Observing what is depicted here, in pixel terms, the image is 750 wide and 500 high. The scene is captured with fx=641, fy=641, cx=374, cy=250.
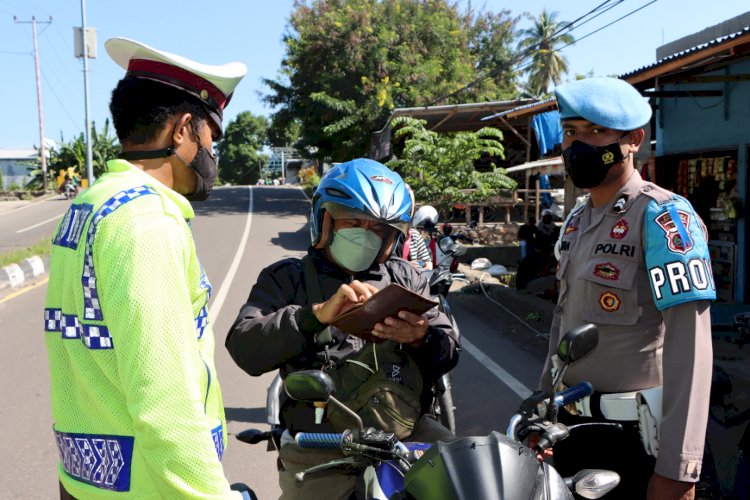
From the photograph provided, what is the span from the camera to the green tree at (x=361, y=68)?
1016 inches

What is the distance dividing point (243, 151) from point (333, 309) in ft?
243

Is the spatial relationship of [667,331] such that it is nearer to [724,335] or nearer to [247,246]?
[724,335]

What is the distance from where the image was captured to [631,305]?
6.98 ft

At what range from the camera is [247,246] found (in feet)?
55.6

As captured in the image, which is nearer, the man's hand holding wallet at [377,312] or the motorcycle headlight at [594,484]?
the motorcycle headlight at [594,484]

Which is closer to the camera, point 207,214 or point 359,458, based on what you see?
point 359,458

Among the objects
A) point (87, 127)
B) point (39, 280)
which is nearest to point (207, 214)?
point (87, 127)

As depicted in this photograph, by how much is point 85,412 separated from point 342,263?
1.06 m

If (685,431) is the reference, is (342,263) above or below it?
above

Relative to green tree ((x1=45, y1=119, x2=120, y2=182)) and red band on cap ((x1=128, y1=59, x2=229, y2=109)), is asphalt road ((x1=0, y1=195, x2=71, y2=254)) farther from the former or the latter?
red band on cap ((x1=128, y1=59, x2=229, y2=109))

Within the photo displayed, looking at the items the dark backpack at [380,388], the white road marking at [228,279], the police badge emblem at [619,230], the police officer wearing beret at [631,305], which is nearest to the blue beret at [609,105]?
the police officer wearing beret at [631,305]

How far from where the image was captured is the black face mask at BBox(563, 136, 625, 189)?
2328 millimetres

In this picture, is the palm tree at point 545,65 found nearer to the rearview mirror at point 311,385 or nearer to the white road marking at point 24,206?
the white road marking at point 24,206

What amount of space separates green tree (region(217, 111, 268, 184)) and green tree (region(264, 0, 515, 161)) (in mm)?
44214
